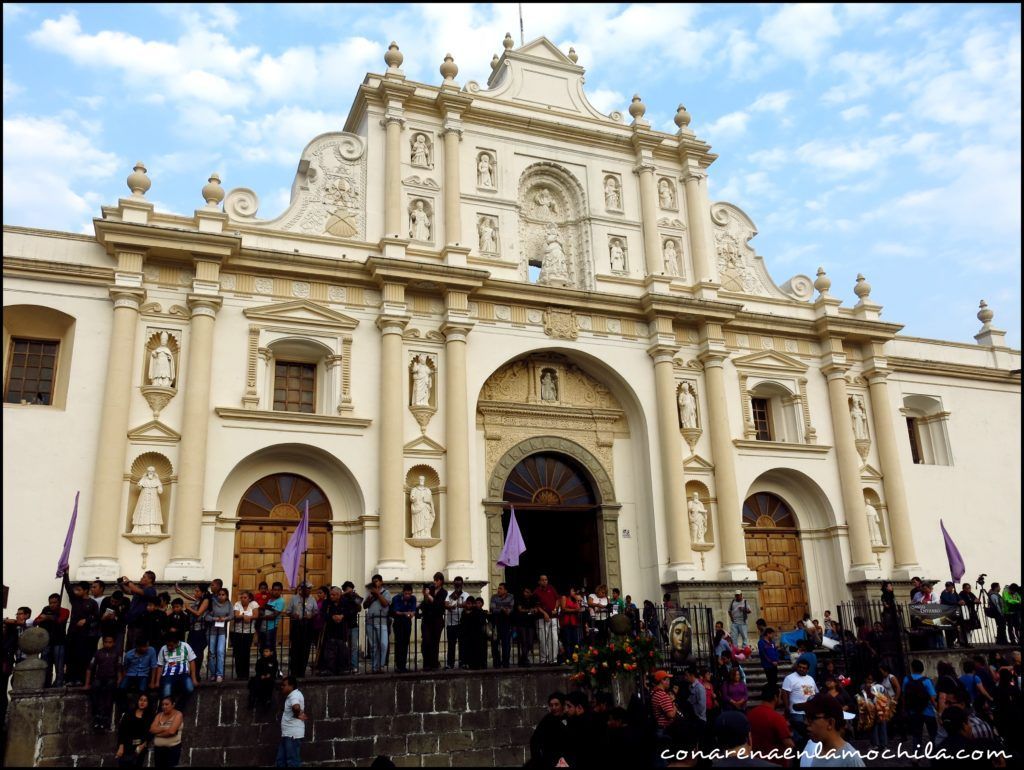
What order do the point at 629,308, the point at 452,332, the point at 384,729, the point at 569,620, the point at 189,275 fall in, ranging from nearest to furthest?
the point at 384,729
the point at 569,620
the point at 189,275
the point at 452,332
the point at 629,308

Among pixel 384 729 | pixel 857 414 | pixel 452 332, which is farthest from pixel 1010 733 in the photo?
pixel 857 414

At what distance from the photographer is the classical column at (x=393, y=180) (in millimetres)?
20156

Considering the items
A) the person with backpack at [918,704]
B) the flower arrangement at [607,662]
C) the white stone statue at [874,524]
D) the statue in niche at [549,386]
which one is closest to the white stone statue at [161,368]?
the statue in niche at [549,386]

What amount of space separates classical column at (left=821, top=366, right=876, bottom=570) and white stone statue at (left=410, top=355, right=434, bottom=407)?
36.1 feet

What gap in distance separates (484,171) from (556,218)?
234cm

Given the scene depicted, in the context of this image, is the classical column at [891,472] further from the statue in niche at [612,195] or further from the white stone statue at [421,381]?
the white stone statue at [421,381]

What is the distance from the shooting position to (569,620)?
15.3m

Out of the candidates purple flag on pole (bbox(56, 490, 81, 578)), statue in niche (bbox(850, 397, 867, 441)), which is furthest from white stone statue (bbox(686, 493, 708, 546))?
purple flag on pole (bbox(56, 490, 81, 578))

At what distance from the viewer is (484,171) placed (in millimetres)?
21875

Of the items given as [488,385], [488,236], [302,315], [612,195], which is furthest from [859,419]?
[302,315]

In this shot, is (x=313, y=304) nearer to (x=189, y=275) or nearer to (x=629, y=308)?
(x=189, y=275)

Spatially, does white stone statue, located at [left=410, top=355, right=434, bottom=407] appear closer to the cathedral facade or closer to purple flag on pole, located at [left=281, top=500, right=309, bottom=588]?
the cathedral facade

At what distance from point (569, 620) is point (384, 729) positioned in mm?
3956

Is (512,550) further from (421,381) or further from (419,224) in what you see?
(419,224)
